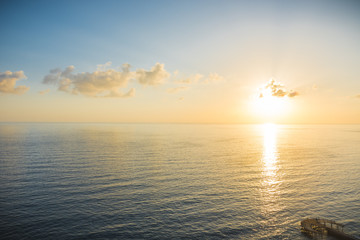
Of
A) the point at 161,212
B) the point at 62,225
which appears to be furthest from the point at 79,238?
the point at 161,212

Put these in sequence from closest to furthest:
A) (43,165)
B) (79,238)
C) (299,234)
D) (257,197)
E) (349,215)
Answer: (79,238) < (299,234) < (349,215) < (257,197) < (43,165)

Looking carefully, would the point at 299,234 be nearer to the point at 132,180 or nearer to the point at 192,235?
the point at 192,235

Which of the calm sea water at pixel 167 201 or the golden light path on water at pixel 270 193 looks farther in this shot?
the golden light path on water at pixel 270 193

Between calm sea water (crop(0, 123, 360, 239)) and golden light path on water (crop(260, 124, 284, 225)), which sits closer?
calm sea water (crop(0, 123, 360, 239))

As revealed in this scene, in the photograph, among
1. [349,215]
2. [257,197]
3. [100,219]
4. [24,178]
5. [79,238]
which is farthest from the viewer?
[24,178]

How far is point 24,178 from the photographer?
61.1m

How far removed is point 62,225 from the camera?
120ft

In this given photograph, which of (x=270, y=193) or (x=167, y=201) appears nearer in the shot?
(x=167, y=201)

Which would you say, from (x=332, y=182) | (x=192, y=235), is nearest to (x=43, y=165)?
(x=192, y=235)

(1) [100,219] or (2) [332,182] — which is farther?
(2) [332,182]

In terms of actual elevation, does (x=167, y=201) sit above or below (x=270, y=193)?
above

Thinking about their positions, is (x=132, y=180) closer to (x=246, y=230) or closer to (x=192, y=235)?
(x=192, y=235)

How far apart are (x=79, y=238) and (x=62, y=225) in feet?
18.8

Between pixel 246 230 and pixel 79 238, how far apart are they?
2835 cm
